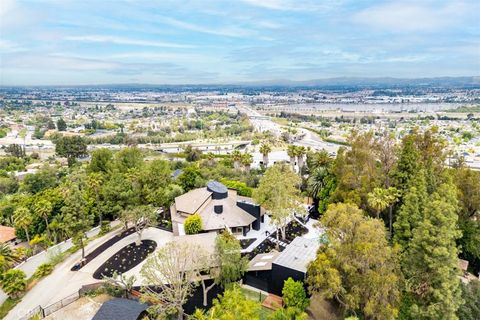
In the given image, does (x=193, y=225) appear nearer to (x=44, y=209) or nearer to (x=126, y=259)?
(x=126, y=259)

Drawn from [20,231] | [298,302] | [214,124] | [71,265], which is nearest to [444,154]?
[298,302]

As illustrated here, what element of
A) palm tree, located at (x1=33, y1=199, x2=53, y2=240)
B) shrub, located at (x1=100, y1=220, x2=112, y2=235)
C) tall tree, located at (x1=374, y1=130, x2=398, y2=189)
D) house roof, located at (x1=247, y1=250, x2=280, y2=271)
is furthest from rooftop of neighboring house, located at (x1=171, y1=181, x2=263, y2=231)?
tall tree, located at (x1=374, y1=130, x2=398, y2=189)

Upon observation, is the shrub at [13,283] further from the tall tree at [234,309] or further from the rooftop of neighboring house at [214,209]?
the tall tree at [234,309]

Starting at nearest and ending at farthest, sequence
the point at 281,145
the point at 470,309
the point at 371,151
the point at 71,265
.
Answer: the point at 470,309 < the point at 71,265 < the point at 371,151 < the point at 281,145

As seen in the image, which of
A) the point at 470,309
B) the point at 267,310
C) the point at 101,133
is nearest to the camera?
the point at 470,309

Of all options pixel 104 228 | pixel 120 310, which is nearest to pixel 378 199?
pixel 120 310

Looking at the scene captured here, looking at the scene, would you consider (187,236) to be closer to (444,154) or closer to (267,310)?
(267,310)
